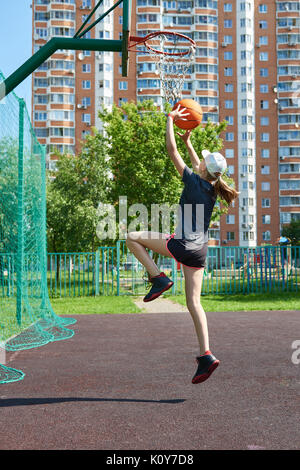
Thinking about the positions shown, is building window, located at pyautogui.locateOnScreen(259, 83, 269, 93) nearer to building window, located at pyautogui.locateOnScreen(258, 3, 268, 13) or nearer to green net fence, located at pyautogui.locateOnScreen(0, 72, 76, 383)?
building window, located at pyautogui.locateOnScreen(258, 3, 268, 13)

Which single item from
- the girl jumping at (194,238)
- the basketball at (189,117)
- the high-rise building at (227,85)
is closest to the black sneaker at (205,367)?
the girl jumping at (194,238)

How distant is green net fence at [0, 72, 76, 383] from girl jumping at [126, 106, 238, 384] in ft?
13.2

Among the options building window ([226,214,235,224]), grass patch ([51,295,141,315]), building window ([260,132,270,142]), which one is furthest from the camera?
building window ([260,132,270,142])

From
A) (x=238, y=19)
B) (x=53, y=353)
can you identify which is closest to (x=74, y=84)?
(x=238, y=19)

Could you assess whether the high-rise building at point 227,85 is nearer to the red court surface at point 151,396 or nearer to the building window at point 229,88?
the building window at point 229,88

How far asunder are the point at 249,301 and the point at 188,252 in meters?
12.8

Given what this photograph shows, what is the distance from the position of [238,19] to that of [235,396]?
71328 mm

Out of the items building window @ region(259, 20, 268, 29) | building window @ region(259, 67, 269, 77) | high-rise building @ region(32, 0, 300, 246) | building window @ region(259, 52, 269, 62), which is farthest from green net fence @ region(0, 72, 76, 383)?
building window @ region(259, 20, 268, 29)

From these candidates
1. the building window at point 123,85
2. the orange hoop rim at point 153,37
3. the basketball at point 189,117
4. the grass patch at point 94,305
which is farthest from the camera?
the building window at point 123,85

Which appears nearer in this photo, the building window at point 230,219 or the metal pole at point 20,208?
the metal pole at point 20,208

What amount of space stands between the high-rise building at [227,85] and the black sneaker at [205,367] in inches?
2344

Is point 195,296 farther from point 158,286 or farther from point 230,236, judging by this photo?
point 230,236

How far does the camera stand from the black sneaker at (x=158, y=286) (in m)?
4.58

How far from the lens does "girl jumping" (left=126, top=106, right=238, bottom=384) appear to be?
14.9ft
